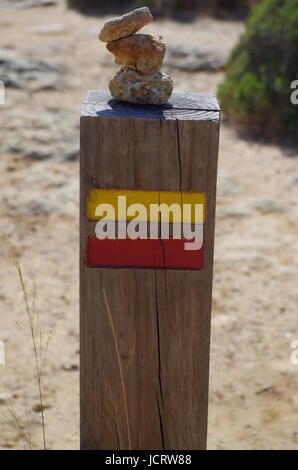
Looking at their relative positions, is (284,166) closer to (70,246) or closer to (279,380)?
(70,246)

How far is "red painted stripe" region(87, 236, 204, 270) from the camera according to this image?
230 cm

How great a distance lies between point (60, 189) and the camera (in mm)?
5652

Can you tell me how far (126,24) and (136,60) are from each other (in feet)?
0.36

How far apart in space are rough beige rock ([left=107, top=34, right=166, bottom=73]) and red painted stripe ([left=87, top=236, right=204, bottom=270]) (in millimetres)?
559

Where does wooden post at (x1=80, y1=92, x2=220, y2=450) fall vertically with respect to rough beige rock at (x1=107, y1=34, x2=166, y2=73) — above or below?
below

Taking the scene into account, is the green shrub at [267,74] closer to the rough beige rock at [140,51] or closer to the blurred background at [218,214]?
the blurred background at [218,214]

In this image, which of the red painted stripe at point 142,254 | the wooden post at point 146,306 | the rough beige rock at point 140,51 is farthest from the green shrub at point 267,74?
the red painted stripe at point 142,254

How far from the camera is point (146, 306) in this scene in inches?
93.7

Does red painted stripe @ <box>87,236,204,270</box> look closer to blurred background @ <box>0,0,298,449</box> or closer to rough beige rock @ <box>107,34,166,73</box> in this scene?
rough beige rock @ <box>107,34,166,73</box>

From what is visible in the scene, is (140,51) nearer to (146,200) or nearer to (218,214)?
(146,200)

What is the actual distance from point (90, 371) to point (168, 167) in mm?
636

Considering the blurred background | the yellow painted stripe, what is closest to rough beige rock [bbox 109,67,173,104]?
the yellow painted stripe

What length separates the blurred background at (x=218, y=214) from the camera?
355cm

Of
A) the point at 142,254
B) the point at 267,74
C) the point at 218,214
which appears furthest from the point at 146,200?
the point at 267,74
